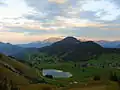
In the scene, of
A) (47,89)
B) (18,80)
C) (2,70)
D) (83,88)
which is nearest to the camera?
(83,88)

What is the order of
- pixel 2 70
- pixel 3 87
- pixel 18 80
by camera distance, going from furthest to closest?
pixel 2 70, pixel 18 80, pixel 3 87

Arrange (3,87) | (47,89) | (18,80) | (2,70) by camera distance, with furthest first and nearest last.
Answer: (2,70), (18,80), (47,89), (3,87)

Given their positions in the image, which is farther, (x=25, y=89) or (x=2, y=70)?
(x=2, y=70)

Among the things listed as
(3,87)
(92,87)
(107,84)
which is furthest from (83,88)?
(3,87)

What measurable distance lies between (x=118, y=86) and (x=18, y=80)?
275 feet

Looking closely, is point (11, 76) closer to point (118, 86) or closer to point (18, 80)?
point (18, 80)

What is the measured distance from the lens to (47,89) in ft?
402

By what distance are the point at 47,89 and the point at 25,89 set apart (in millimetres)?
11995

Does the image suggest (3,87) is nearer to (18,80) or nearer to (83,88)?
(83,88)

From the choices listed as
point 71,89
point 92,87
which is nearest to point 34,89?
point 71,89

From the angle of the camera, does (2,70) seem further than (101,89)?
Yes

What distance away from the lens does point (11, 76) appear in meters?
189

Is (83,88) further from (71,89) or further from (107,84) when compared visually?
(107,84)

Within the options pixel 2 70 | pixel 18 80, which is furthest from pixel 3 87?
pixel 2 70
